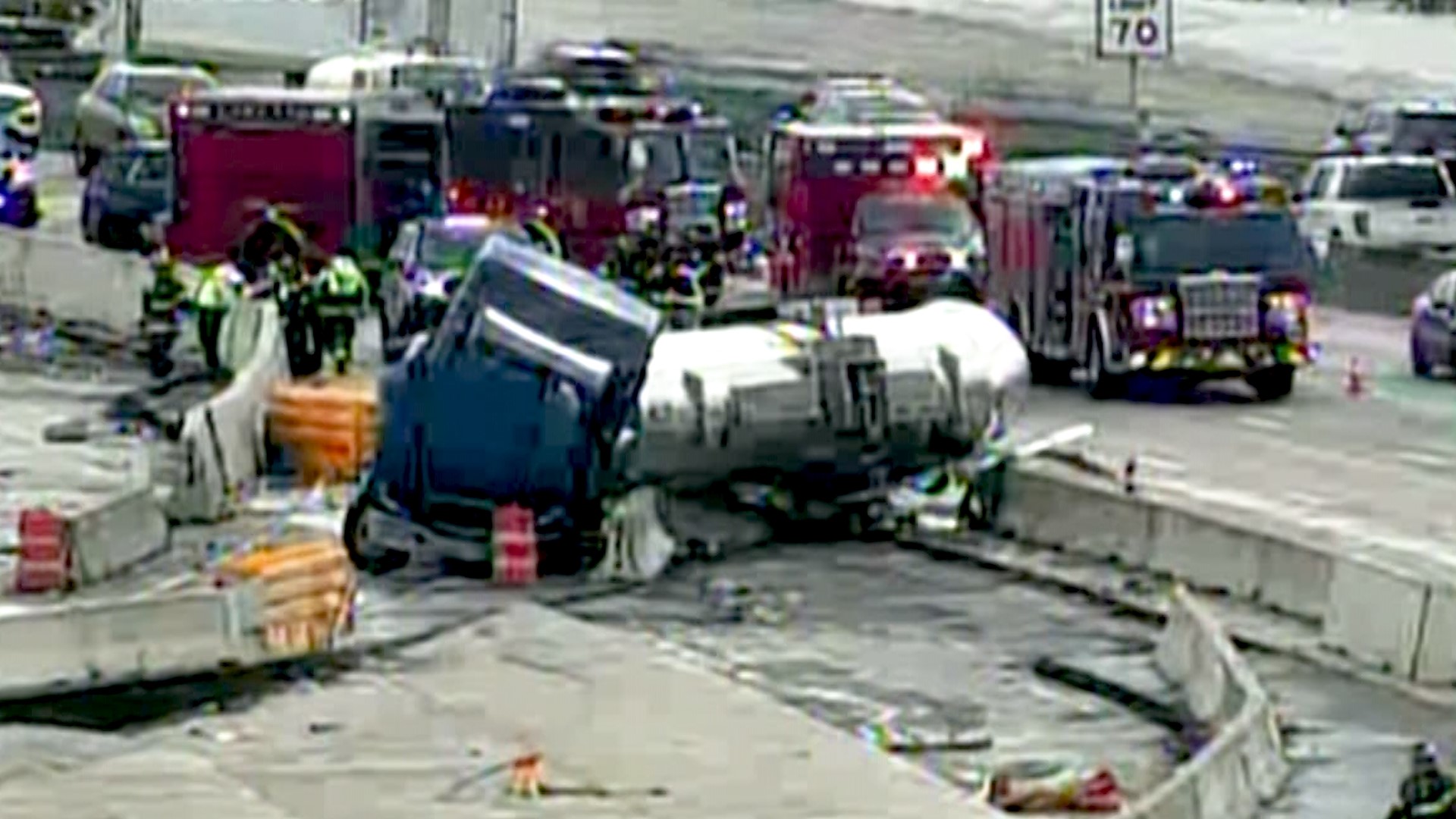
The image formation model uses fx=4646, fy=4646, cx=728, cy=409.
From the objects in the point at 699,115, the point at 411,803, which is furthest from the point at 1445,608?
the point at 699,115

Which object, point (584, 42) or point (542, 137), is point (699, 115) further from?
point (584, 42)

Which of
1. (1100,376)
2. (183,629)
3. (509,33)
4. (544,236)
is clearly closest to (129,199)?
(544,236)

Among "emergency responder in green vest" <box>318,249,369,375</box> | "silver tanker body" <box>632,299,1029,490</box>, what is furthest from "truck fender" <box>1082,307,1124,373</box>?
"silver tanker body" <box>632,299,1029,490</box>

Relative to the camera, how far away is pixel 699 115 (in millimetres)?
58000

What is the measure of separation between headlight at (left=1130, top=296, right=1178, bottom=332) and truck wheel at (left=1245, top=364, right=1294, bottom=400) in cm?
117

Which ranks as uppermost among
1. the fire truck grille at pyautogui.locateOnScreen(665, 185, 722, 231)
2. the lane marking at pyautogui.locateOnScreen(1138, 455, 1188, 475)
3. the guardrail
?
the guardrail

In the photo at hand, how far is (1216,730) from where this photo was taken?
25141mm

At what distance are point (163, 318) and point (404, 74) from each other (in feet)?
64.6

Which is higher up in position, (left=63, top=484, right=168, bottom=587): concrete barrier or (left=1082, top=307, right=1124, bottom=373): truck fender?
Answer: (left=63, top=484, right=168, bottom=587): concrete barrier

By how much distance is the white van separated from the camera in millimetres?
61688

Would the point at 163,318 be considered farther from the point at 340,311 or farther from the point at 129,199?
the point at 129,199

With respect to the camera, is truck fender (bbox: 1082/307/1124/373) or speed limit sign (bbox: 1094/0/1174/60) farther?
speed limit sign (bbox: 1094/0/1174/60)

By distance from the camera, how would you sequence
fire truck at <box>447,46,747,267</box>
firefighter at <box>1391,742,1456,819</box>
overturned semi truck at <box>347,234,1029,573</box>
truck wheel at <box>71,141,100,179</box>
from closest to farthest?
firefighter at <box>1391,742,1456,819</box>, overturned semi truck at <box>347,234,1029,573</box>, fire truck at <box>447,46,747,267</box>, truck wheel at <box>71,141,100,179</box>

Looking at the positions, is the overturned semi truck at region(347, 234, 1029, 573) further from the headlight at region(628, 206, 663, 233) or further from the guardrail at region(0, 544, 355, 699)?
the headlight at region(628, 206, 663, 233)
